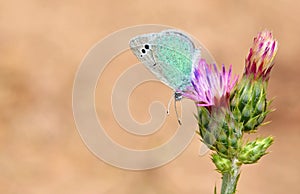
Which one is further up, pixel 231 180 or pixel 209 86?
pixel 209 86

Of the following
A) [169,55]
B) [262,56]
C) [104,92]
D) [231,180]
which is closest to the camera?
[231,180]

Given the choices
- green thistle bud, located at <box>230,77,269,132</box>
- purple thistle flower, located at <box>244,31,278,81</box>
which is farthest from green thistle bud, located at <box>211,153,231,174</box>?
purple thistle flower, located at <box>244,31,278,81</box>

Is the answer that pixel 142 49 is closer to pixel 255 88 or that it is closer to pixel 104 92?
A: pixel 255 88

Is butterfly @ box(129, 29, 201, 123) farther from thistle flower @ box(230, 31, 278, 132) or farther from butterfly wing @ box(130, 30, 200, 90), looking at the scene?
thistle flower @ box(230, 31, 278, 132)

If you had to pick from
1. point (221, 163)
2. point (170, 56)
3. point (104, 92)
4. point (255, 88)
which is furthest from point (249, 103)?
point (104, 92)

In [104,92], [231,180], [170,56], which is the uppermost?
[104,92]

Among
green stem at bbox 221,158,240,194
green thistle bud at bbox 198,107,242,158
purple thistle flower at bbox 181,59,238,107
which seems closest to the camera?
green stem at bbox 221,158,240,194
